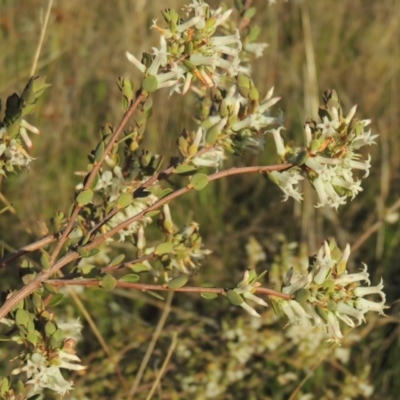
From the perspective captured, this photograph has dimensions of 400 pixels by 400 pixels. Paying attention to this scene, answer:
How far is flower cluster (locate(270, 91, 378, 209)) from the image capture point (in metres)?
0.90

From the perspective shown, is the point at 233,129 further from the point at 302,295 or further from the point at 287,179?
the point at 302,295

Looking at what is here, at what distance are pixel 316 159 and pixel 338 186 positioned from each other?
6 cm

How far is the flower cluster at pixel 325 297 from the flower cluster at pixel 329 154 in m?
0.08

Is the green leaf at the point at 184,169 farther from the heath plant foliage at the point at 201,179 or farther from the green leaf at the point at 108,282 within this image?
the green leaf at the point at 108,282

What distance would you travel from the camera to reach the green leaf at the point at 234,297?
0.85m

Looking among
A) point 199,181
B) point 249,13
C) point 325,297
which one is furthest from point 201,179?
point 249,13

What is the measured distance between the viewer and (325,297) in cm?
87

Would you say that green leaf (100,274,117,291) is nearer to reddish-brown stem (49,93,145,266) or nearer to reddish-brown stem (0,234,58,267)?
reddish-brown stem (49,93,145,266)

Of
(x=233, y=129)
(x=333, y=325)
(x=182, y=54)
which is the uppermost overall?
(x=182, y=54)

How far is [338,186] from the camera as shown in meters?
0.94

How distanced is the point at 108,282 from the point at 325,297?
263 millimetres

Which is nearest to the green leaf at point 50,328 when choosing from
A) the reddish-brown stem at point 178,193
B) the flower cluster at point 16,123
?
the reddish-brown stem at point 178,193

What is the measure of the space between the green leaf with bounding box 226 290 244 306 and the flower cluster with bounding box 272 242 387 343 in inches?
2.5

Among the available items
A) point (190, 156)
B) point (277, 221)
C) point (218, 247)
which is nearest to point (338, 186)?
point (190, 156)
